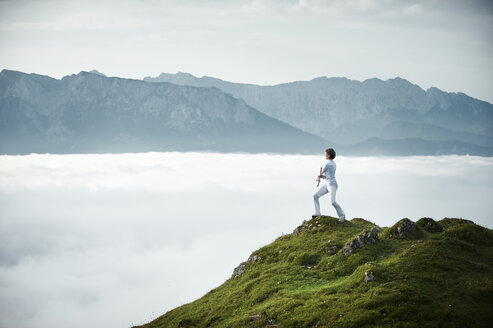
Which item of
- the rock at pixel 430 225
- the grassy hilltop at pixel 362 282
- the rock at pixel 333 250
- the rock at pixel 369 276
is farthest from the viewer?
the rock at pixel 430 225

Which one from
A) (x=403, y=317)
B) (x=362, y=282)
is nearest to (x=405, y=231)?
(x=362, y=282)

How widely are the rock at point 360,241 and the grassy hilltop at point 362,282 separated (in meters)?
0.07

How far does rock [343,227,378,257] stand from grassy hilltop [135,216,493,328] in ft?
→ 0.23

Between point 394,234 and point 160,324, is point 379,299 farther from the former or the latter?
point 160,324

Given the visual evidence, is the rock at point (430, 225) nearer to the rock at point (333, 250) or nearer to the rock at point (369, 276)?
the rock at point (333, 250)

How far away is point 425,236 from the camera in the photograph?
26.9 metres

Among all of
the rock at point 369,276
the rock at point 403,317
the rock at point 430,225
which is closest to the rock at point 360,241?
the rock at point 369,276

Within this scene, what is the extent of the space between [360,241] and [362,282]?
199 inches

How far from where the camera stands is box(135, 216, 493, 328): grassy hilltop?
18.7 meters

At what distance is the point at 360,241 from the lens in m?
26.4

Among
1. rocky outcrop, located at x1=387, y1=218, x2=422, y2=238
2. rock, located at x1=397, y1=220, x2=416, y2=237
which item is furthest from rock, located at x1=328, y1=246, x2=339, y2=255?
rock, located at x1=397, y1=220, x2=416, y2=237

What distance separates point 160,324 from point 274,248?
10939 millimetres

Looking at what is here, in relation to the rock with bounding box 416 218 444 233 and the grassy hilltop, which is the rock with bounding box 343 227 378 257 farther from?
the rock with bounding box 416 218 444 233

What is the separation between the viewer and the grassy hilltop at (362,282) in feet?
61.5
